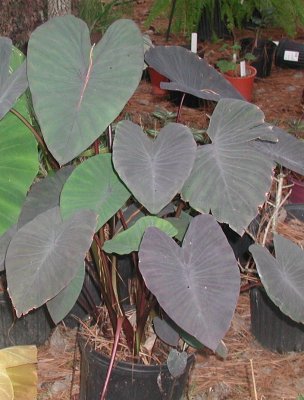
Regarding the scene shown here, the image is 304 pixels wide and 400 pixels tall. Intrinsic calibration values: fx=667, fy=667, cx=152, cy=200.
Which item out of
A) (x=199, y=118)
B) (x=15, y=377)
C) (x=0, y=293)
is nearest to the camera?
(x=15, y=377)

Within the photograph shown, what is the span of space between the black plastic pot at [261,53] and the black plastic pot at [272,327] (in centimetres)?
214

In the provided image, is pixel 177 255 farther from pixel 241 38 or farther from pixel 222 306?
pixel 241 38

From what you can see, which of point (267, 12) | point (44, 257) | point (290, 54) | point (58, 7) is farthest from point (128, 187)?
point (290, 54)

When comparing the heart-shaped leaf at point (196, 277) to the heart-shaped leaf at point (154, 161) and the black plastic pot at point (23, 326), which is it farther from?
the black plastic pot at point (23, 326)

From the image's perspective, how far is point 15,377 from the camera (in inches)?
61.4

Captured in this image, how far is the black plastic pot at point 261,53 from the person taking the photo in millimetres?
3876

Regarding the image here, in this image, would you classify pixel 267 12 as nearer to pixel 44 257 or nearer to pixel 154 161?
pixel 154 161

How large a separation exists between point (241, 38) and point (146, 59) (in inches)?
111

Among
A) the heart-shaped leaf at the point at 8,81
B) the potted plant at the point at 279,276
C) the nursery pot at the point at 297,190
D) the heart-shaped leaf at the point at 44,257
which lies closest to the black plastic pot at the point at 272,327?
the potted plant at the point at 279,276

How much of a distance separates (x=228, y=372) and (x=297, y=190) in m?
0.78

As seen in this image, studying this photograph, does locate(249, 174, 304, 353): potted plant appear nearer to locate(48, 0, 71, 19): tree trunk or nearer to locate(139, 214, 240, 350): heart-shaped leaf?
locate(139, 214, 240, 350): heart-shaped leaf

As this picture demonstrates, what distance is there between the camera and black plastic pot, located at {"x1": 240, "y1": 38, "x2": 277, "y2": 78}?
12.7ft

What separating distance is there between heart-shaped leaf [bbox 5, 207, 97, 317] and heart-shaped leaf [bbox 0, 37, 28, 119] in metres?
0.24

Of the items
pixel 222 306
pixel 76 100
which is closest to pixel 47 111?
pixel 76 100
